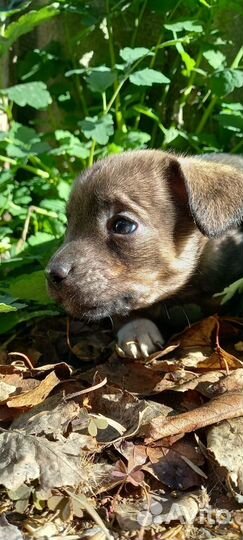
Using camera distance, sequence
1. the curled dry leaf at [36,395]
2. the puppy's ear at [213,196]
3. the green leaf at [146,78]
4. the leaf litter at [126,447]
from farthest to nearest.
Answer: the green leaf at [146,78], the puppy's ear at [213,196], the curled dry leaf at [36,395], the leaf litter at [126,447]

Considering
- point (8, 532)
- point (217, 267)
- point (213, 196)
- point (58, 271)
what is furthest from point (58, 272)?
point (8, 532)

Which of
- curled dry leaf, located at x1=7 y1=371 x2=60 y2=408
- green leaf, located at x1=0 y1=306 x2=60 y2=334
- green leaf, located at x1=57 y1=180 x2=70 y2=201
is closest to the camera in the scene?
curled dry leaf, located at x1=7 y1=371 x2=60 y2=408

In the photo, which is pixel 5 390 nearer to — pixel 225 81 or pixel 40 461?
pixel 40 461

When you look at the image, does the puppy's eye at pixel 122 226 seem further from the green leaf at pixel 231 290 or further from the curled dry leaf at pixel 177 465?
the curled dry leaf at pixel 177 465

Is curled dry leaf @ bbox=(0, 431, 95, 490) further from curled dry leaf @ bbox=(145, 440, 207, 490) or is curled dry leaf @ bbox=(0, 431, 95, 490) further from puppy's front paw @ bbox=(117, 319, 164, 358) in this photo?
puppy's front paw @ bbox=(117, 319, 164, 358)

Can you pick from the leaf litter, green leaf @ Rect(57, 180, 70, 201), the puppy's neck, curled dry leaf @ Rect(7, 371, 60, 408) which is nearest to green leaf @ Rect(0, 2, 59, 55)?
green leaf @ Rect(57, 180, 70, 201)

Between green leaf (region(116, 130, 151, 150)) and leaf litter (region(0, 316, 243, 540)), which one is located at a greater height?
green leaf (region(116, 130, 151, 150))

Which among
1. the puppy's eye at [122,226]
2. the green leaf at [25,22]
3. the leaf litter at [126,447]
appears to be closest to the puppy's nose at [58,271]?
the puppy's eye at [122,226]

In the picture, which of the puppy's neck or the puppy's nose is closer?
the puppy's nose
